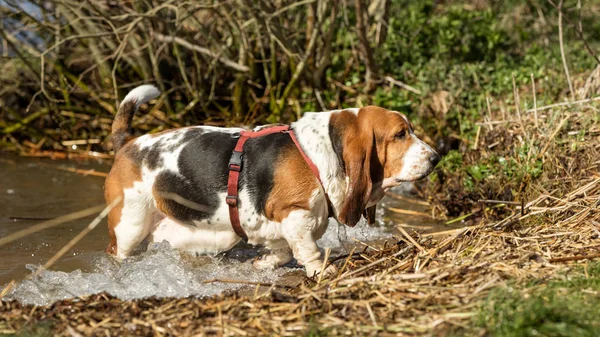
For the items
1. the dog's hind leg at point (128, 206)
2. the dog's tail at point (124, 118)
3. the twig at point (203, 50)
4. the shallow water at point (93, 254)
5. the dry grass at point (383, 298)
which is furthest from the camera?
the twig at point (203, 50)

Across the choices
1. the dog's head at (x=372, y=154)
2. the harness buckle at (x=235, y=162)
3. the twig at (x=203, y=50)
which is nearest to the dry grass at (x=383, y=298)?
the dog's head at (x=372, y=154)

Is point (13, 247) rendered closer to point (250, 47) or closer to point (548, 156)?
point (250, 47)

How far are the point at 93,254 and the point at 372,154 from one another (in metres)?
2.38

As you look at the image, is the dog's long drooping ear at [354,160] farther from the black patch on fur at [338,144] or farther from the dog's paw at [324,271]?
the dog's paw at [324,271]

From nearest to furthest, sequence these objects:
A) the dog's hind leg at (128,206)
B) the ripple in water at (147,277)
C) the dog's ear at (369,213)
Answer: the ripple in water at (147,277) → the dog's hind leg at (128,206) → the dog's ear at (369,213)

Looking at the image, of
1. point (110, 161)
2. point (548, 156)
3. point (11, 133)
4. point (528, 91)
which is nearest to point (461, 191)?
point (548, 156)

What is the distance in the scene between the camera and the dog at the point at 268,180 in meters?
5.05

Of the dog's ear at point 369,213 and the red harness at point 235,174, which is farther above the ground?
the red harness at point 235,174

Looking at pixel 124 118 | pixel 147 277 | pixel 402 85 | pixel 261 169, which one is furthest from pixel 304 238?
pixel 402 85

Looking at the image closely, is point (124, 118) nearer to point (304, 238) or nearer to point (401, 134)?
point (304, 238)

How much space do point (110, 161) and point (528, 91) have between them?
4.96 meters

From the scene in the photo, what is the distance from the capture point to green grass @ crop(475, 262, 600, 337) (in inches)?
131

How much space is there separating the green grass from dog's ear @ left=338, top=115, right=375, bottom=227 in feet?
4.48

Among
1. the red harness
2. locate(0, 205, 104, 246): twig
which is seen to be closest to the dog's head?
the red harness
